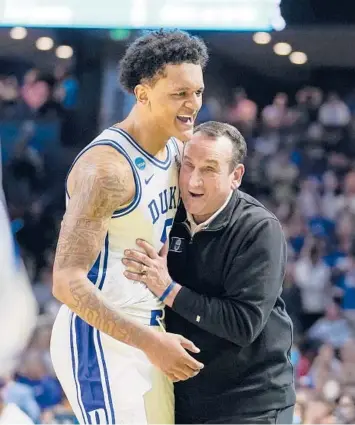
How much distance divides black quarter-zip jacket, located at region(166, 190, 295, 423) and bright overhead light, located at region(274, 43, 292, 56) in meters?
4.87

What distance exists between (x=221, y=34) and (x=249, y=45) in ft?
1.10

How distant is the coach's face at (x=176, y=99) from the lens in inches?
90.0

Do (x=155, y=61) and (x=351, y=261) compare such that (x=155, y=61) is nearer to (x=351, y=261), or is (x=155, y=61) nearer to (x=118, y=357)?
(x=118, y=357)

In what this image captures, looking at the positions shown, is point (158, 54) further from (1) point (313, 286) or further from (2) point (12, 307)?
(1) point (313, 286)

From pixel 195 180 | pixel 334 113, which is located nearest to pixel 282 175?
pixel 334 113

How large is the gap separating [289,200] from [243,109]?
2.92ft

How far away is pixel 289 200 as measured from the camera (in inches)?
262

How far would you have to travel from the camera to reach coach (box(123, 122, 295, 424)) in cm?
222

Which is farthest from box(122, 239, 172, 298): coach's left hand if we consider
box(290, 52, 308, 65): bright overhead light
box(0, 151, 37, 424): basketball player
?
box(290, 52, 308, 65): bright overhead light

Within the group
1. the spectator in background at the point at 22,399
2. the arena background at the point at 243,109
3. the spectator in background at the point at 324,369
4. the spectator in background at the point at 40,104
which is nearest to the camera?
the spectator in background at the point at 22,399

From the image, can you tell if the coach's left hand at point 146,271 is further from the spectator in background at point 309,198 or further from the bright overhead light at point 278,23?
the bright overhead light at point 278,23

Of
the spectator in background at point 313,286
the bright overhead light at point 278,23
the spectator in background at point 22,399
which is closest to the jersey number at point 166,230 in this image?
the spectator in background at point 22,399

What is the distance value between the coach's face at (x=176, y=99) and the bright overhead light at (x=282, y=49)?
191 inches

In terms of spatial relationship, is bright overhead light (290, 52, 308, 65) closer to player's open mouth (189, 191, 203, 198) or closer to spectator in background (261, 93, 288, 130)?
spectator in background (261, 93, 288, 130)
